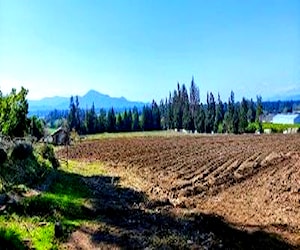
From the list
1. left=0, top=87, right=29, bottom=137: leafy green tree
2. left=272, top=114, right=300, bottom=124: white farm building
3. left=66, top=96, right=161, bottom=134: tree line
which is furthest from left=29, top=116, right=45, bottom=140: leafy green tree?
left=272, top=114, right=300, bottom=124: white farm building

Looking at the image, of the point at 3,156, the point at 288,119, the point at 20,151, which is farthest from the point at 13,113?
the point at 288,119

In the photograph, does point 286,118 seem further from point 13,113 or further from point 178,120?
point 13,113

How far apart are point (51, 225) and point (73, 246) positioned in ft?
4.89

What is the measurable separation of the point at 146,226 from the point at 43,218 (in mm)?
3196

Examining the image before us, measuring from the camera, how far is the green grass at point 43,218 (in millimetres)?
12906

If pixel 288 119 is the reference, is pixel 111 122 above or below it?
above

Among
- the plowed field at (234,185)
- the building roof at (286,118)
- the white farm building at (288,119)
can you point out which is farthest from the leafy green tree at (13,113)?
the building roof at (286,118)

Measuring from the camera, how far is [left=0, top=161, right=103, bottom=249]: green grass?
42.3 ft

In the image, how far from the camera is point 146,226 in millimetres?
15938

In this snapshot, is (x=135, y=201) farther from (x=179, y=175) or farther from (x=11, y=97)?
(x=11, y=97)

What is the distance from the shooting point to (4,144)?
23.9 m

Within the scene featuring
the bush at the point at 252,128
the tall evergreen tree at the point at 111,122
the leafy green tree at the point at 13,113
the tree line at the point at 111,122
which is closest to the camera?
the leafy green tree at the point at 13,113

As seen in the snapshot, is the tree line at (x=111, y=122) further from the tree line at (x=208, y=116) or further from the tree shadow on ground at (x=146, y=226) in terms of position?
the tree shadow on ground at (x=146, y=226)

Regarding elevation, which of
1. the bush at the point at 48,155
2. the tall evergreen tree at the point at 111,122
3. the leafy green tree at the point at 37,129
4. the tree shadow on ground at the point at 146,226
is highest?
the tall evergreen tree at the point at 111,122
